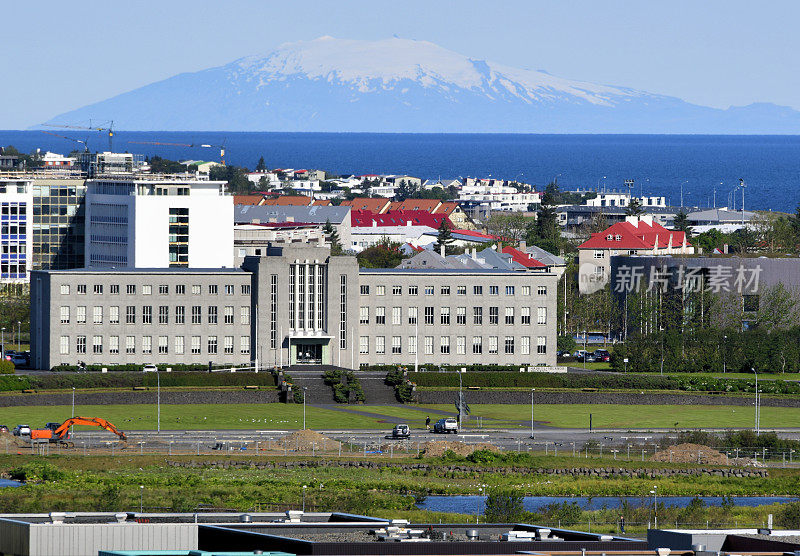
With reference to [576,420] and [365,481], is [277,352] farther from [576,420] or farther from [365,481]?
[365,481]

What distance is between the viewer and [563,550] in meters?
57.2

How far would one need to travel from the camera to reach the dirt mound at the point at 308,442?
114 m

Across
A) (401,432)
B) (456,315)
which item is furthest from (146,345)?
(401,432)

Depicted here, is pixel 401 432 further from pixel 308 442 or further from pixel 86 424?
pixel 86 424

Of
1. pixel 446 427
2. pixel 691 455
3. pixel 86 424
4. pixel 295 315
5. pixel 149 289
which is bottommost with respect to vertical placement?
pixel 691 455

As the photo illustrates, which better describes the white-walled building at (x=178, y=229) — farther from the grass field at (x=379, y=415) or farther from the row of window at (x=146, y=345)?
the grass field at (x=379, y=415)

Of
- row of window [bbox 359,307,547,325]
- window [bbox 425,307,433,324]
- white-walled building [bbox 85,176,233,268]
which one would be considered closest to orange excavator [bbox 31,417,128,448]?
row of window [bbox 359,307,547,325]

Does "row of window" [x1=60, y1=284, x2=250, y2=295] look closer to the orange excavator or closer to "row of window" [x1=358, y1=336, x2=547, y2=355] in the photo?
"row of window" [x1=358, y1=336, x2=547, y2=355]

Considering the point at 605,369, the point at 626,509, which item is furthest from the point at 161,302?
the point at 626,509

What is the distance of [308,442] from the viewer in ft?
376

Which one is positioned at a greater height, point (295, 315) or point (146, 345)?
point (295, 315)

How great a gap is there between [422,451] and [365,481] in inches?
512

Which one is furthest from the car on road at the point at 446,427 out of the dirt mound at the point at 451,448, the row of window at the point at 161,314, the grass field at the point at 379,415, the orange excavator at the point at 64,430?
the row of window at the point at 161,314

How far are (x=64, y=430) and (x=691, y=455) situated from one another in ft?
138
